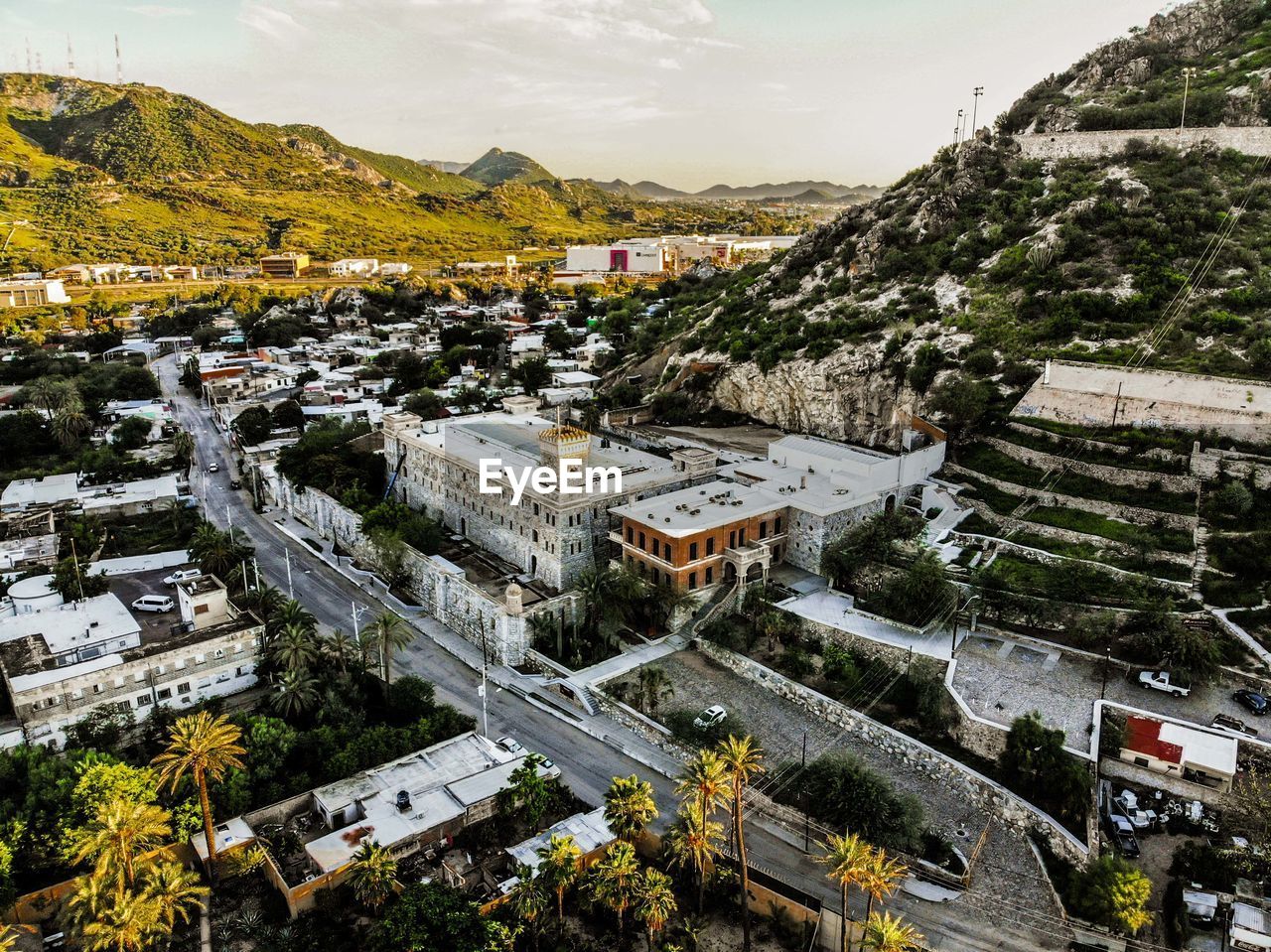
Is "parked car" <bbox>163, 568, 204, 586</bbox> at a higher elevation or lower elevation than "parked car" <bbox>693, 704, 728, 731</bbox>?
higher

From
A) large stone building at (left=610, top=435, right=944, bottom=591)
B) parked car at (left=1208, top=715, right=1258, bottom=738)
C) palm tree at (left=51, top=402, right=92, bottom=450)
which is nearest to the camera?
parked car at (left=1208, top=715, right=1258, bottom=738)

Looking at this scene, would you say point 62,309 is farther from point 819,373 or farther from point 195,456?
point 819,373

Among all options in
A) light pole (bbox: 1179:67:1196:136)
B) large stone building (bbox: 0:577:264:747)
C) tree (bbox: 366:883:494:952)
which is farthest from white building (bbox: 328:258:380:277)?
tree (bbox: 366:883:494:952)

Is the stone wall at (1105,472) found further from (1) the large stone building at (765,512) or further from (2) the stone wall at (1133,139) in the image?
(2) the stone wall at (1133,139)

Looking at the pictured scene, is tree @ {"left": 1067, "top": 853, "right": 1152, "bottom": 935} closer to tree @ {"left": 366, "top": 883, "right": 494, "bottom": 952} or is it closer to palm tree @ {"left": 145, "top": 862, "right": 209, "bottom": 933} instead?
tree @ {"left": 366, "top": 883, "right": 494, "bottom": 952}

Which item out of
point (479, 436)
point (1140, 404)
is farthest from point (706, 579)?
point (1140, 404)

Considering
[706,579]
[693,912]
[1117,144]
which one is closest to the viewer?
[693,912]
